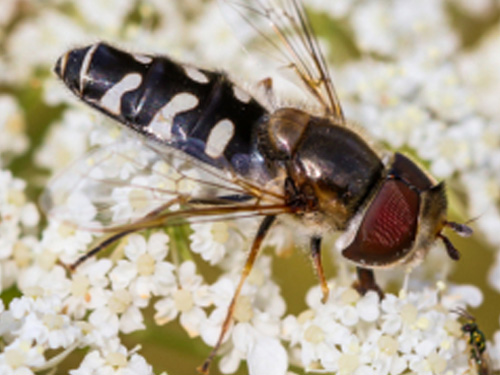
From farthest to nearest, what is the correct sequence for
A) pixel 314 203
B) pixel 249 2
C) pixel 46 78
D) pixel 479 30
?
pixel 479 30
pixel 46 78
pixel 249 2
pixel 314 203

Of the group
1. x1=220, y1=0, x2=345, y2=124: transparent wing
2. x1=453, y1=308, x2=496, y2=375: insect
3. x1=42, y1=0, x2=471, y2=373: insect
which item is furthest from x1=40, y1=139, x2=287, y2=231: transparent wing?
x1=453, y1=308, x2=496, y2=375: insect

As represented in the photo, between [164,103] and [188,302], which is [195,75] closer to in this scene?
[164,103]

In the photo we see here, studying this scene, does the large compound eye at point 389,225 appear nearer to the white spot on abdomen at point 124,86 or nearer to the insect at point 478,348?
the insect at point 478,348

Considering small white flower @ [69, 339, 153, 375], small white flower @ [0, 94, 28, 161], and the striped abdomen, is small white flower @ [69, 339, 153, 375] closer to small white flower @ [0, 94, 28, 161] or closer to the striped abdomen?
the striped abdomen

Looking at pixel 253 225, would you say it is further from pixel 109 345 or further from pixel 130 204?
pixel 109 345

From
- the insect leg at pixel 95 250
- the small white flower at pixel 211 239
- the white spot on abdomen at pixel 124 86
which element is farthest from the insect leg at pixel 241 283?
the white spot on abdomen at pixel 124 86

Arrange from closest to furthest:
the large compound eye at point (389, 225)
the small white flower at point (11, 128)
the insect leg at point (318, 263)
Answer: the large compound eye at point (389, 225), the insect leg at point (318, 263), the small white flower at point (11, 128)

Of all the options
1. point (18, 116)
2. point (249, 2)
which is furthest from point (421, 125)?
point (18, 116)
